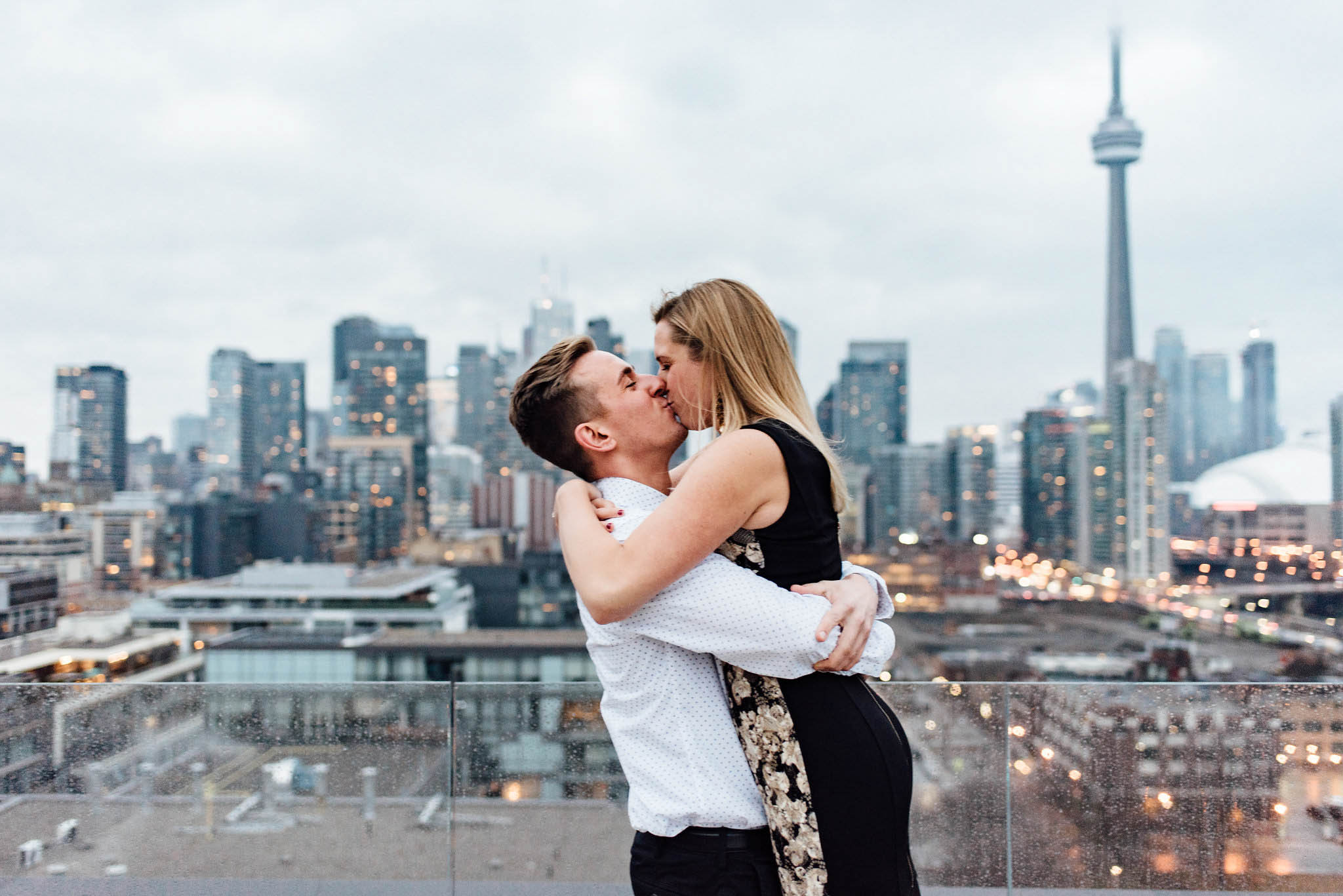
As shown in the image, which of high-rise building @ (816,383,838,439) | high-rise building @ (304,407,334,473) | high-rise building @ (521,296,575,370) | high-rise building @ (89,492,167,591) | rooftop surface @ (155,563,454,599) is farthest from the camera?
high-rise building @ (521,296,575,370)

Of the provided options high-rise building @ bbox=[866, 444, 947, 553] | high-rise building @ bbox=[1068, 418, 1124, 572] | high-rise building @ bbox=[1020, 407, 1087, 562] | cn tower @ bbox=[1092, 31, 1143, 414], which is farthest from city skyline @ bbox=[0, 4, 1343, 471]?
high-rise building @ bbox=[1068, 418, 1124, 572]

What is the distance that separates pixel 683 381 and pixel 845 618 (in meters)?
0.37

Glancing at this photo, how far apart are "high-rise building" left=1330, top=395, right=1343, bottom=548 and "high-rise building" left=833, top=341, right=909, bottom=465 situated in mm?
40679

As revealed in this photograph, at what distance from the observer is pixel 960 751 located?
2.38 m

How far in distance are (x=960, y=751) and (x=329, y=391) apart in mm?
106049

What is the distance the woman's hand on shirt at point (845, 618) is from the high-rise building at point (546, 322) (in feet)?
319

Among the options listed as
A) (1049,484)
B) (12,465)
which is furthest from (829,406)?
(12,465)

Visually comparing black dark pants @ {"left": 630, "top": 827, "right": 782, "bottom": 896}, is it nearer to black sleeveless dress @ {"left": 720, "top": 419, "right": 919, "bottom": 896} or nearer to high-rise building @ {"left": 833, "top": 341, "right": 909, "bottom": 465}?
black sleeveless dress @ {"left": 720, "top": 419, "right": 919, "bottom": 896}

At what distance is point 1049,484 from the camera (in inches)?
3031

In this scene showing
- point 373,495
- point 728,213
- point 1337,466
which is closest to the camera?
point 1337,466

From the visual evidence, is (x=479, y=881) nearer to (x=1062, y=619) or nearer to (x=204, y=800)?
(x=204, y=800)

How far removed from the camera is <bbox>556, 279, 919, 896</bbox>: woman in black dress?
36.9 inches

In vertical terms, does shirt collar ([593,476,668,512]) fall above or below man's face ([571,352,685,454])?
A: below

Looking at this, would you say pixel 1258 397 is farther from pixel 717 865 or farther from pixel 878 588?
pixel 717 865
